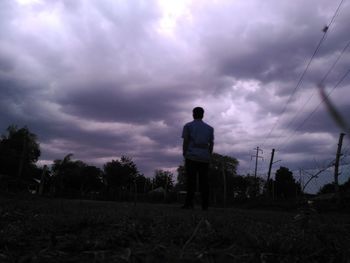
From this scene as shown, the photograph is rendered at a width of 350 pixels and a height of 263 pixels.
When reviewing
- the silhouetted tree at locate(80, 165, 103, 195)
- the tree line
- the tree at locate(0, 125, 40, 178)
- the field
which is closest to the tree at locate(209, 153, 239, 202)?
the tree line

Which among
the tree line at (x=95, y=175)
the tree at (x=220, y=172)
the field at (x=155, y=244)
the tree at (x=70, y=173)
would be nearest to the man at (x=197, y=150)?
the field at (x=155, y=244)

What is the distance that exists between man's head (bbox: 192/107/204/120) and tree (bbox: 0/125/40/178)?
220ft

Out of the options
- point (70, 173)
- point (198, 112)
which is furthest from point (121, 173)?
point (198, 112)

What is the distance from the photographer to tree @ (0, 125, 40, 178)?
72.6m

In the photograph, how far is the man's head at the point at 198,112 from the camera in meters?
9.30

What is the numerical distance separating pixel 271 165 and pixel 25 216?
149 ft

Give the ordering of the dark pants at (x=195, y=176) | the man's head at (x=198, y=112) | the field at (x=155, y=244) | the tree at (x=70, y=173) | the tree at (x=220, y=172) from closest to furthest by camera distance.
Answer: the field at (x=155, y=244) → the dark pants at (x=195, y=176) → the man's head at (x=198, y=112) → the tree at (x=220, y=172) → the tree at (x=70, y=173)

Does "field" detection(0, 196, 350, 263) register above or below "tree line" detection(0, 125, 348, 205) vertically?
below

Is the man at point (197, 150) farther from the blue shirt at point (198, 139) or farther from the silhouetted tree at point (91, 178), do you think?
the silhouetted tree at point (91, 178)

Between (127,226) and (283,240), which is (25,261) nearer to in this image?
(127,226)

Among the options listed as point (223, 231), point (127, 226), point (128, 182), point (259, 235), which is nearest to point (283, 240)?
point (259, 235)

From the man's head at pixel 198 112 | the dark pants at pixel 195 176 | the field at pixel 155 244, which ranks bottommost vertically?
the field at pixel 155 244

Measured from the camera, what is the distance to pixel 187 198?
881 centimetres

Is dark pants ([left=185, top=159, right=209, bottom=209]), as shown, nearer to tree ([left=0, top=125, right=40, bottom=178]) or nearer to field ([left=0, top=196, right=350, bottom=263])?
field ([left=0, top=196, right=350, bottom=263])
